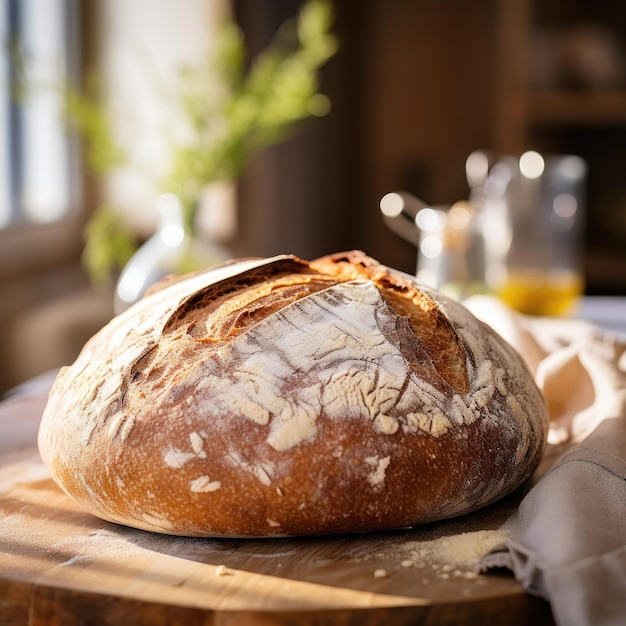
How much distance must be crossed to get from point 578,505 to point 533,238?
3.63 ft

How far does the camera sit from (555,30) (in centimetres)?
312

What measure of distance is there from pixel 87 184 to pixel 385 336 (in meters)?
1.93

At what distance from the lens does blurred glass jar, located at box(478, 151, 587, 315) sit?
1830mm

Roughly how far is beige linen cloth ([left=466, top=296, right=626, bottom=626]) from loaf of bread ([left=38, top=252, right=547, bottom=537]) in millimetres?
59

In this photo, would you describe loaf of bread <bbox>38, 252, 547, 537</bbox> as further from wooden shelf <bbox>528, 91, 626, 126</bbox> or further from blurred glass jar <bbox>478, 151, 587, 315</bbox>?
wooden shelf <bbox>528, 91, 626, 126</bbox>

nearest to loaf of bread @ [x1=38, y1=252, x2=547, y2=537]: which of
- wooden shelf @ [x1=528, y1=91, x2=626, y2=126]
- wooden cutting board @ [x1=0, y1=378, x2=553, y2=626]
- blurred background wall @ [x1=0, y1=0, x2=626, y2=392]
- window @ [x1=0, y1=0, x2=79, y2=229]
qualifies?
wooden cutting board @ [x1=0, y1=378, x2=553, y2=626]

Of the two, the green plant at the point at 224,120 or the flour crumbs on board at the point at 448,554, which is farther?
the green plant at the point at 224,120

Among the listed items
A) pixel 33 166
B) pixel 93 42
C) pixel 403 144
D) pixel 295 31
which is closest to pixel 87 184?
pixel 33 166

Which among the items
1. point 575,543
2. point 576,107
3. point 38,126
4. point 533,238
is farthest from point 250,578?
point 576,107

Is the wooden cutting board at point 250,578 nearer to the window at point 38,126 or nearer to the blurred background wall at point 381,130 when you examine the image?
the blurred background wall at point 381,130

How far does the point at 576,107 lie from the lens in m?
2.98

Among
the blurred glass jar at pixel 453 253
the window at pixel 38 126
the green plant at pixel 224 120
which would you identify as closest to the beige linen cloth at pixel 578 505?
the blurred glass jar at pixel 453 253

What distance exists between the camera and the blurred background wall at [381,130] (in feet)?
7.83

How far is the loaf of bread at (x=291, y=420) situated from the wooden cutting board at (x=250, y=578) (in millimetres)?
20
